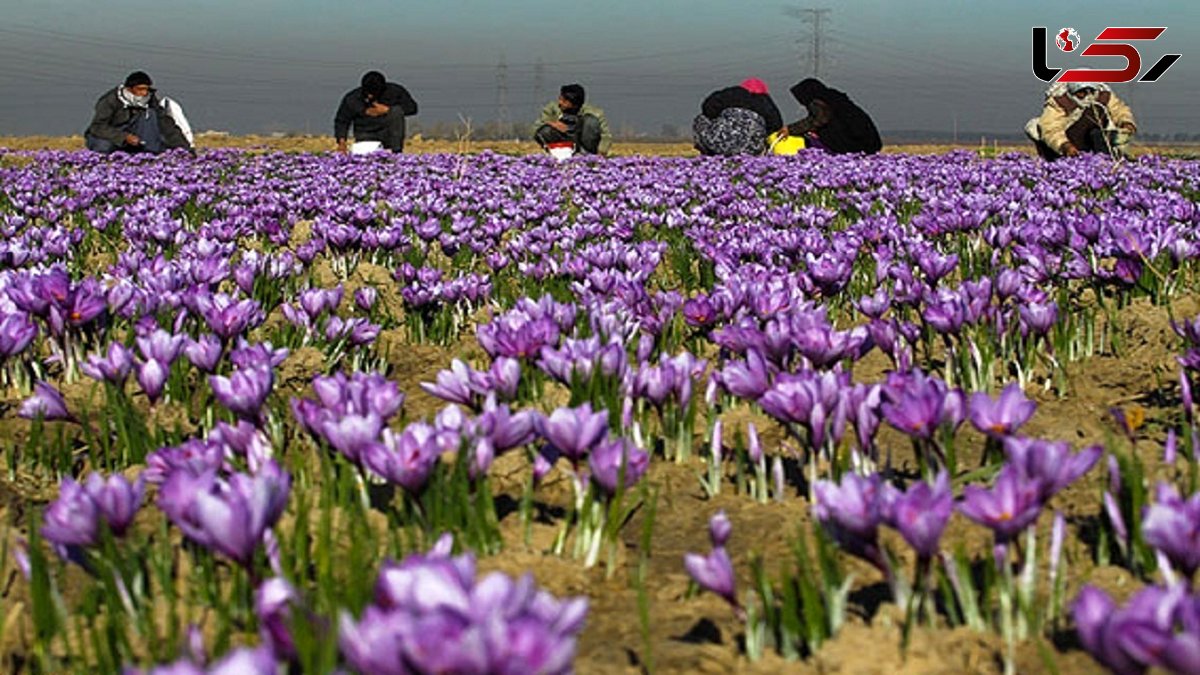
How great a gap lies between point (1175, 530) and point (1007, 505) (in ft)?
0.99

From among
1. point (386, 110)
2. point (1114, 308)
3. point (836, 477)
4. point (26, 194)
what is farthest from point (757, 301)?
point (386, 110)

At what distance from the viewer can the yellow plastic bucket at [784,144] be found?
2727cm

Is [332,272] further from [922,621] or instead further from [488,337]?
[922,621]

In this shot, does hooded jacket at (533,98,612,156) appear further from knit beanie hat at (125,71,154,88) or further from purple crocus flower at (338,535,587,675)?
purple crocus flower at (338,535,587,675)

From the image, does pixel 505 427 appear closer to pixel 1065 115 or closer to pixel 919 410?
pixel 919 410

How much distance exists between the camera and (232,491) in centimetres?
227

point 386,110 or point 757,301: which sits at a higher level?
point 386,110

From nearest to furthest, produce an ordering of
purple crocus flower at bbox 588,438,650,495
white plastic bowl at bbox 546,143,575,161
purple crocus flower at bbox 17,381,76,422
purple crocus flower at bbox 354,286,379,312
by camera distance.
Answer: purple crocus flower at bbox 588,438,650,495 → purple crocus flower at bbox 17,381,76,422 → purple crocus flower at bbox 354,286,379,312 → white plastic bowl at bbox 546,143,575,161

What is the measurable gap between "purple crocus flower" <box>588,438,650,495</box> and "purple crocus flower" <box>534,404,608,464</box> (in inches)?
1.4

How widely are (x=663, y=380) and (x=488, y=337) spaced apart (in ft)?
2.36

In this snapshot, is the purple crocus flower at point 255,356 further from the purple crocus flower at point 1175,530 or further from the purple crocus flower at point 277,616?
the purple crocus flower at point 1175,530

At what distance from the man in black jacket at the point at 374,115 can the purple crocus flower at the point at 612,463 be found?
28077mm

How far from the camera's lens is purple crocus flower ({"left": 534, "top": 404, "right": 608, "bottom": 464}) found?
2826 millimetres

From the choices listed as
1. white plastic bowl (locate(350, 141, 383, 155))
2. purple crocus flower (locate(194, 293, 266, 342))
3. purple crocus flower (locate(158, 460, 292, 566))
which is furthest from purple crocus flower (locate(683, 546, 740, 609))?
white plastic bowl (locate(350, 141, 383, 155))
